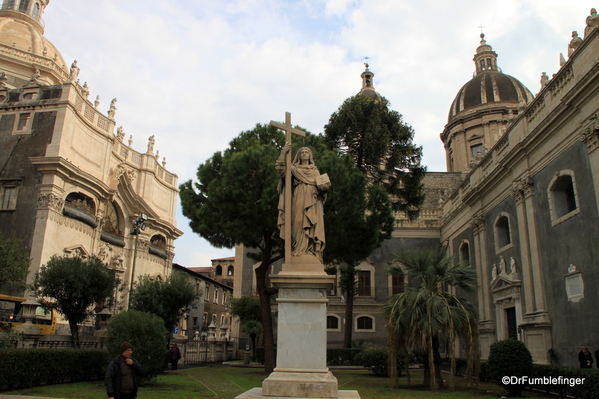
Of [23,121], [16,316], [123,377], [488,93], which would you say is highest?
[488,93]

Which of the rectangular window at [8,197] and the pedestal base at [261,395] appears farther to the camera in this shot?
the rectangular window at [8,197]

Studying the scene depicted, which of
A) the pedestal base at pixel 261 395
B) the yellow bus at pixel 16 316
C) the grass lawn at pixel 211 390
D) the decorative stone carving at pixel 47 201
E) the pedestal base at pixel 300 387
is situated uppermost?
the decorative stone carving at pixel 47 201

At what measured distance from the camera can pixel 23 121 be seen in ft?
92.9

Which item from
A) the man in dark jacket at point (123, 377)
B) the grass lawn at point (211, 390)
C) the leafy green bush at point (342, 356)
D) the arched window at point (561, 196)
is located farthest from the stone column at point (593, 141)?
the leafy green bush at point (342, 356)

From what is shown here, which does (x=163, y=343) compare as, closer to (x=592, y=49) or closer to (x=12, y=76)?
(x=592, y=49)

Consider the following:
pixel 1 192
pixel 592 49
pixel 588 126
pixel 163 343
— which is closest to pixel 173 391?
pixel 163 343

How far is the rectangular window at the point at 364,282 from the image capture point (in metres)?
34.3

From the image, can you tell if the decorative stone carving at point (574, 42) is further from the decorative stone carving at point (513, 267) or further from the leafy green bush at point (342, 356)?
the leafy green bush at point (342, 356)

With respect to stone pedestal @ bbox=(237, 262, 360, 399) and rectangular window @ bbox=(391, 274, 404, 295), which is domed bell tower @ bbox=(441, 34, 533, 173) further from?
stone pedestal @ bbox=(237, 262, 360, 399)

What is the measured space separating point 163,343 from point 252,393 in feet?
25.7

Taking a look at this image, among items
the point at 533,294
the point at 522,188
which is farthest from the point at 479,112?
the point at 533,294

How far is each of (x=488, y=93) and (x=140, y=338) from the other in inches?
1639

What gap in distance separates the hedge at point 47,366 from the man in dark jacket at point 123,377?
6956mm

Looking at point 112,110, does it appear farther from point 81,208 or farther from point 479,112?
point 479,112
